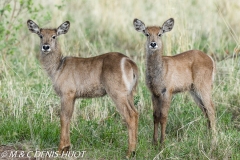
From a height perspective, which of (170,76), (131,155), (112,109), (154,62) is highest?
(154,62)

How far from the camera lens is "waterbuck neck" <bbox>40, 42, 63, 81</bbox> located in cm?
745

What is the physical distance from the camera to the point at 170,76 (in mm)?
7805

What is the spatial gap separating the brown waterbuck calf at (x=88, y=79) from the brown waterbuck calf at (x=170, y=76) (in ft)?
2.15

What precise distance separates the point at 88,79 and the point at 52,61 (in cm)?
59

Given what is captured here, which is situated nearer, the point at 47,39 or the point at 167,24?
A: the point at 47,39

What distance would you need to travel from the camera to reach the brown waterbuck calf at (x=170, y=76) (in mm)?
7617

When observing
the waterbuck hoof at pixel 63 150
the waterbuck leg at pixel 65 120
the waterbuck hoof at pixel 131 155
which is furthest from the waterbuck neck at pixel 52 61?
the waterbuck hoof at pixel 131 155

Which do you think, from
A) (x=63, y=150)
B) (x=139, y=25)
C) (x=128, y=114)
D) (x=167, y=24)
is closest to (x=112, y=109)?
(x=139, y=25)

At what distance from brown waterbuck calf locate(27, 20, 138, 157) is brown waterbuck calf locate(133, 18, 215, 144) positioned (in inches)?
25.8

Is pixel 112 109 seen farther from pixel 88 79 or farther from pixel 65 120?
pixel 65 120

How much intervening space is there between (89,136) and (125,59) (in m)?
1.10

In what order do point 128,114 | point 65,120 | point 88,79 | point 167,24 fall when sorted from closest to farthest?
point 128,114 < point 65,120 < point 88,79 < point 167,24

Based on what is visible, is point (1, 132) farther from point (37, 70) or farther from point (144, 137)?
point (37, 70)

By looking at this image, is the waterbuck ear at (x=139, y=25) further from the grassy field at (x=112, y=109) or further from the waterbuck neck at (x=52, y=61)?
the waterbuck neck at (x=52, y=61)
